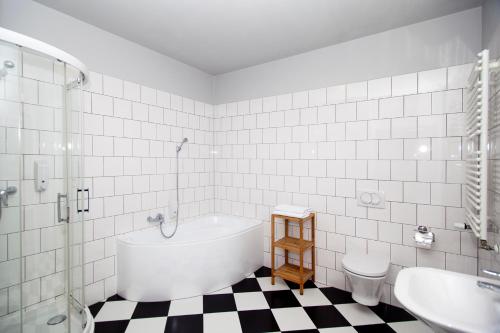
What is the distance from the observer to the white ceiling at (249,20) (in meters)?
1.86

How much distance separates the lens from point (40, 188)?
1.42 m

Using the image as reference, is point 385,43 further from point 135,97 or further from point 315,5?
point 135,97

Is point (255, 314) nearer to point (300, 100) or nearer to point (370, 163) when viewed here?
point (370, 163)

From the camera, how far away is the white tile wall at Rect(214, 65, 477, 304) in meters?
1.96

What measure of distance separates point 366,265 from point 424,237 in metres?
0.49

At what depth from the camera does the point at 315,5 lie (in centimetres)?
188

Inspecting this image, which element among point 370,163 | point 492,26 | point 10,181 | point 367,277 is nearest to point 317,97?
point 370,163

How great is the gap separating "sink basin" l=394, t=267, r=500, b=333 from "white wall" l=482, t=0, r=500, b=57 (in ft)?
4.24

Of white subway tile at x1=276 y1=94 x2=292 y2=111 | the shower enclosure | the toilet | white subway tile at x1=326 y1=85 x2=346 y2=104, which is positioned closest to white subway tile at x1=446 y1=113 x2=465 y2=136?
white subway tile at x1=326 y1=85 x2=346 y2=104

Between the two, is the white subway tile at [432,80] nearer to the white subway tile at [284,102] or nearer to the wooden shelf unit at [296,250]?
the white subway tile at [284,102]

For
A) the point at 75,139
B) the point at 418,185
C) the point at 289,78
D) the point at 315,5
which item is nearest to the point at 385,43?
the point at 315,5

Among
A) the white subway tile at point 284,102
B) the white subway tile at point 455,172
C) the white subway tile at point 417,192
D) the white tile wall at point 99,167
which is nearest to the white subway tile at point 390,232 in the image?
the white subway tile at point 417,192

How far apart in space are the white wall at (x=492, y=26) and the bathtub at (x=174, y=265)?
2.38 m

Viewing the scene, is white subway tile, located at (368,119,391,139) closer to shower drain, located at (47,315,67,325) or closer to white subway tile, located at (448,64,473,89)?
white subway tile, located at (448,64,473,89)
